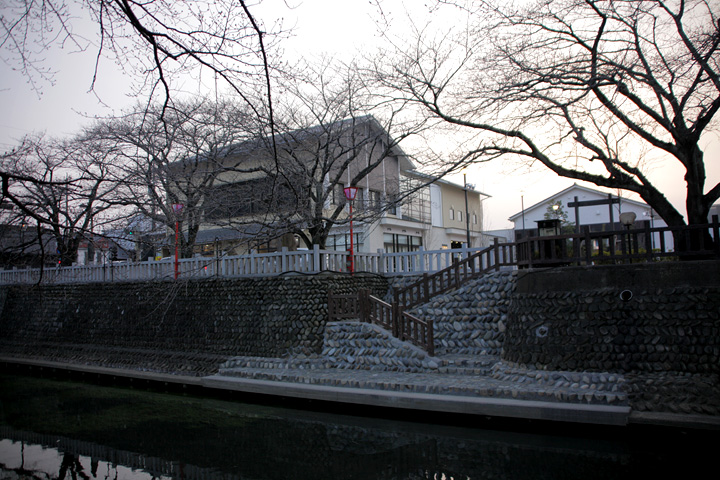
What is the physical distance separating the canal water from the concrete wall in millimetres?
1612

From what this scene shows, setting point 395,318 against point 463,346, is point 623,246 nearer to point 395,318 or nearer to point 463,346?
point 463,346

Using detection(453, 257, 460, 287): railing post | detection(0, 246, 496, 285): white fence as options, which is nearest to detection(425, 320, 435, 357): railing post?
detection(453, 257, 460, 287): railing post

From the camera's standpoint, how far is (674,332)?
9.46 m

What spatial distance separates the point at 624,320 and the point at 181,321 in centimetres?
1288

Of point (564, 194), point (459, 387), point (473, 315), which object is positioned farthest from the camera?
point (564, 194)

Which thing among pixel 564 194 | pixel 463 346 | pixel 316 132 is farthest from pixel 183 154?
pixel 564 194

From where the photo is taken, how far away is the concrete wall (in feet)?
30.6

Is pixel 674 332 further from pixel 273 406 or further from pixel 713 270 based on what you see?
pixel 273 406

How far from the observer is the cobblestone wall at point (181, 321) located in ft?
47.4

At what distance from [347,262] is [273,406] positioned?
5276 mm

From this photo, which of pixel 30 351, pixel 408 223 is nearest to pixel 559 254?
pixel 408 223

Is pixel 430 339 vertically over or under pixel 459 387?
over

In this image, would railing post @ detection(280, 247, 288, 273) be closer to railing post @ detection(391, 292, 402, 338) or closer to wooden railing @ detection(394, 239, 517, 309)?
wooden railing @ detection(394, 239, 517, 309)

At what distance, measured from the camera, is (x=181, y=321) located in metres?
16.8
